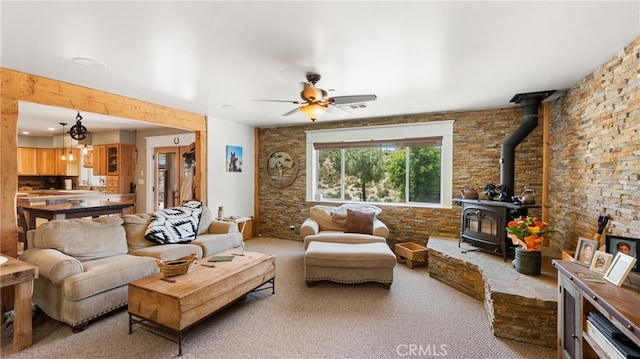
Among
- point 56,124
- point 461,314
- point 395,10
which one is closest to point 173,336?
point 461,314

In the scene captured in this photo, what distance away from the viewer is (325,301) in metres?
3.04

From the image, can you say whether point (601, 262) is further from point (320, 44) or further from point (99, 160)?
point (99, 160)

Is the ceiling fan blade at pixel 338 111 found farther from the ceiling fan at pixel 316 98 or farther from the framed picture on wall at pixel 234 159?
the framed picture on wall at pixel 234 159

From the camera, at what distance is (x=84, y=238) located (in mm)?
2938


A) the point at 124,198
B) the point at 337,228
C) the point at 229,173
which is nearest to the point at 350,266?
the point at 337,228

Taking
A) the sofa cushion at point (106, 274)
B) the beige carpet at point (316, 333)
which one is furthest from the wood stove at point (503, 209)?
the sofa cushion at point (106, 274)

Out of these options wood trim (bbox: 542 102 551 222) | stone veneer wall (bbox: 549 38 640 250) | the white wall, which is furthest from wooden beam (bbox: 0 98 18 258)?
wood trim (bbox: 542 102 551 222)

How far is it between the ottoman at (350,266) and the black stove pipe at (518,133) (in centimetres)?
179

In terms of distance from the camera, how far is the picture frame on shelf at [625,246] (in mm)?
1892

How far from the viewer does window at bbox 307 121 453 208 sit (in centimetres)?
471

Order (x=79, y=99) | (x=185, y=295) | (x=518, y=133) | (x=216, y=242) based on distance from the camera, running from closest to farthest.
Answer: (x=185, y=295) < (x=79, y=99) < (x=518, y=133) < (x=216, y=242)

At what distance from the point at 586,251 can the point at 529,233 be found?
0.60 metres

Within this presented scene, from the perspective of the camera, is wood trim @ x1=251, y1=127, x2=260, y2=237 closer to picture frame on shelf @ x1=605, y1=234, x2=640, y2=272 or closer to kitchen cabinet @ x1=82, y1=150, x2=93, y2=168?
kitchen cabinet @ x1=82, y1=150, x2=93, y2=168

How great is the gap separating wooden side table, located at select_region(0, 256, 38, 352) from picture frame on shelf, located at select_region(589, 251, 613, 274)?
4.24m
